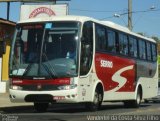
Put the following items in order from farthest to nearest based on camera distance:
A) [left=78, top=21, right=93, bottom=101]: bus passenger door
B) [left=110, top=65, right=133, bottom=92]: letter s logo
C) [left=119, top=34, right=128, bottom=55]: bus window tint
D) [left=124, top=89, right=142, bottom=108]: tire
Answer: [left=124, top=89, right=142, bottom=108]: tire < [left=119, top=34, right=128, bottom=55]: bus window tint < [left=110, top=65, right=133, bottom=92]: letter s logo < [left=78, top=21, right=93, bottom=101]: bus passenger door

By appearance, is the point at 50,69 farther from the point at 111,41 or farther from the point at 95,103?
the point at 111,41

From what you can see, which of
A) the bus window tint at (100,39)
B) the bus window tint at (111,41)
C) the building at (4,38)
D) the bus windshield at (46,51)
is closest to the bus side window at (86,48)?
the bus windshield at (46,51)

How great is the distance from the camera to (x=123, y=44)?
25.6m

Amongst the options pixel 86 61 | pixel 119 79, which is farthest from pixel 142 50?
pixel 86 61

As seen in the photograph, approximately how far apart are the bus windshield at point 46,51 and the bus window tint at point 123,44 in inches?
193

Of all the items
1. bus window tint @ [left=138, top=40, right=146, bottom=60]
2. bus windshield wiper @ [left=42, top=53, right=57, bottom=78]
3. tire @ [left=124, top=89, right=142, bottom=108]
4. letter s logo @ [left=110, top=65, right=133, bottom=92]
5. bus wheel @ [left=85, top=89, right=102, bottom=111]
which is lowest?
tire @ [left=124, top=89, right=142, bottom=108]

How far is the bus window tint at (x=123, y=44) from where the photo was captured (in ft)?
82.7

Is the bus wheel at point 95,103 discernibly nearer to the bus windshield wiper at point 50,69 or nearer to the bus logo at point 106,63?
the bus logo at point 106,63

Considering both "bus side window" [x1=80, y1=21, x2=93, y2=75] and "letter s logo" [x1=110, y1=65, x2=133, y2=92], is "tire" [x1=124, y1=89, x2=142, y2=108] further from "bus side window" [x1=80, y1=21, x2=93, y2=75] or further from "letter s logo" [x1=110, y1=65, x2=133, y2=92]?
"bus side window" [x1=80, y1=21, x2=93, y2=75]

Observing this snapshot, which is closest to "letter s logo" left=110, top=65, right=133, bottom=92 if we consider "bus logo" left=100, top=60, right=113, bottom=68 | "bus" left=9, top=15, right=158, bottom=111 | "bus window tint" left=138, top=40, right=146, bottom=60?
"bus logo" left=100, top=60, right=113, bottom=68

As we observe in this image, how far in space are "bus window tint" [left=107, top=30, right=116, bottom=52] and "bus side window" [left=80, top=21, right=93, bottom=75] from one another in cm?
218

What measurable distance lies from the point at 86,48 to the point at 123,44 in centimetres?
512

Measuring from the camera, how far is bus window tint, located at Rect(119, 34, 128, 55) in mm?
25203

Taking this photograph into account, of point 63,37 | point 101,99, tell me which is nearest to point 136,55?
point 101,99
